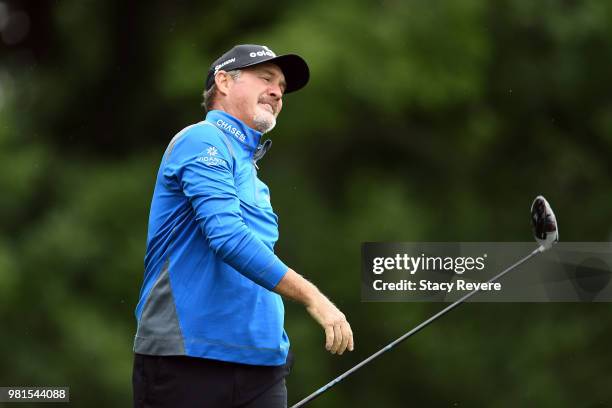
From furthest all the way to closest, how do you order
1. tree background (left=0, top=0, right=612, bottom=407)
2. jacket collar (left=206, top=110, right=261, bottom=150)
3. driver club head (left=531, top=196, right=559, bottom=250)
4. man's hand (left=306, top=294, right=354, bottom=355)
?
tree background (left=0, top=0, right=612, bottom=407)
driver club head (left=531, top=196, right=559, bottom=250)
jacket collar (left=206, top=110, right=261, bottom=150)
man's hand (left=306, top=294, right=354, bottom=355)

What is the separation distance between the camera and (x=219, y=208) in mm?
2842

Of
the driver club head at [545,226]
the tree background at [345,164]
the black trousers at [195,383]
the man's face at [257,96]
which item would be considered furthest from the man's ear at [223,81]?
the tree background at [345,164]

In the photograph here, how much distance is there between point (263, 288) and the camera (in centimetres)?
300

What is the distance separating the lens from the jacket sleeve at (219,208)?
2.82m

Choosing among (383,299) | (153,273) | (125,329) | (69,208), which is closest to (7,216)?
(69,208)

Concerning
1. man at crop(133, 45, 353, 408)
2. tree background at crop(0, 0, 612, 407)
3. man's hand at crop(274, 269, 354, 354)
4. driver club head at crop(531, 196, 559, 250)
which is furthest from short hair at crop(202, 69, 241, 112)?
tree background at crop(0, 0, 612, 407)

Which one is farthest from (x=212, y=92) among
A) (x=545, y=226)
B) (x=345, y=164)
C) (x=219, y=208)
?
(x=345, y=164)

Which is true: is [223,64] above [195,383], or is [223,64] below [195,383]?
above

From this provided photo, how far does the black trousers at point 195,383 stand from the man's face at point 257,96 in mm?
645

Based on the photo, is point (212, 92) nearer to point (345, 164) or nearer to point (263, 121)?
point (263, 121)

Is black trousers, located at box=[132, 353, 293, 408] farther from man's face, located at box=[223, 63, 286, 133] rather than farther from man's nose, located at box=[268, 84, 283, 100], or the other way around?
man's nose, located at box=[268, 84, 283, 100]

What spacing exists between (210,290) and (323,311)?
301 mm

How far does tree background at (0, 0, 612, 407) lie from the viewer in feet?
27.5

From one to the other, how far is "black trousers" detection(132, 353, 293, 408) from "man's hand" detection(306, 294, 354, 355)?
0.29m
